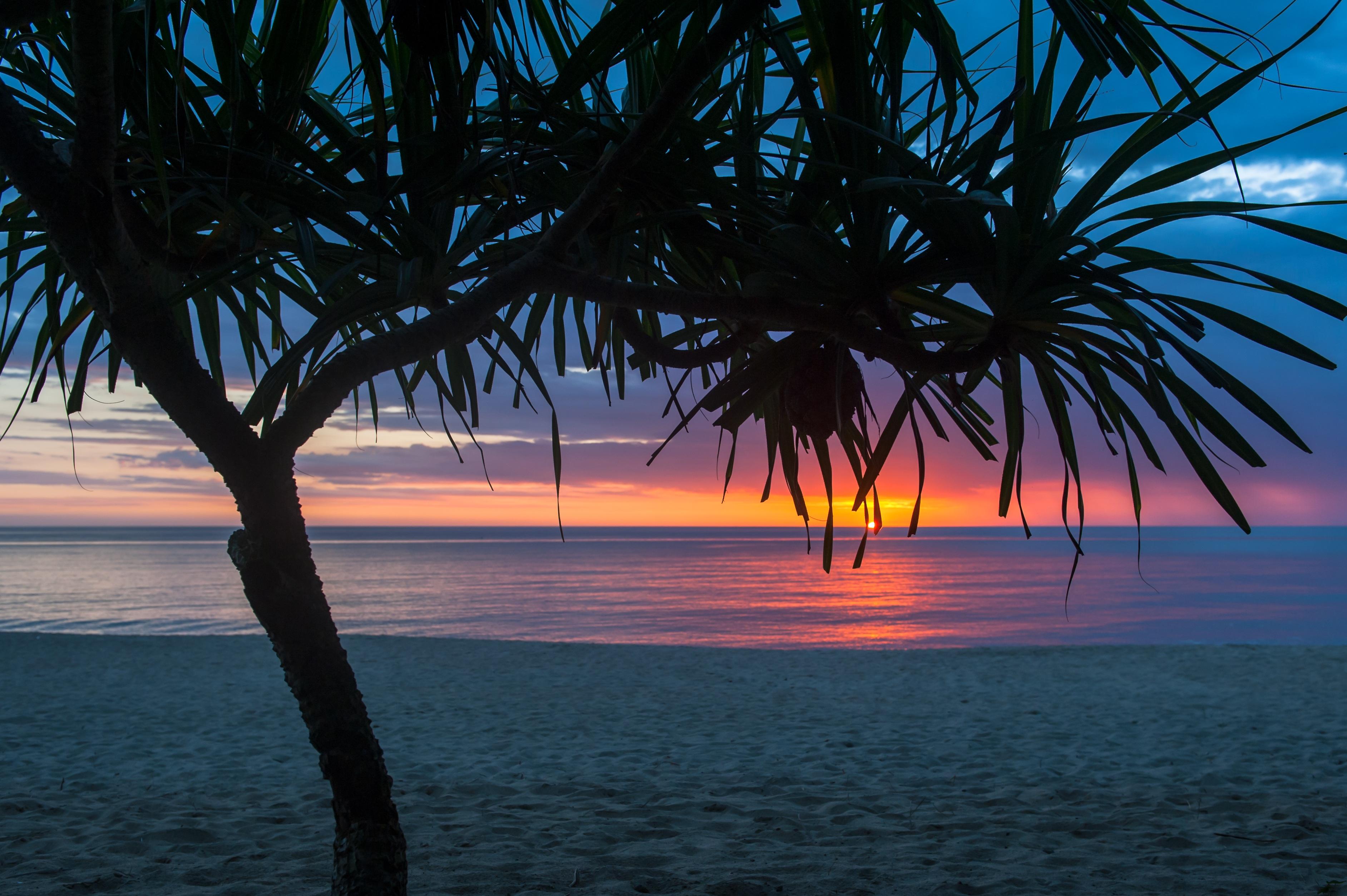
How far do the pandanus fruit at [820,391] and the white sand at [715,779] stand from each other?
1.23m

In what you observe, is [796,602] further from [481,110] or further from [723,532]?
[723,532]

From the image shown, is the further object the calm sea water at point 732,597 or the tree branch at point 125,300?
the calm sea water at point 732,597

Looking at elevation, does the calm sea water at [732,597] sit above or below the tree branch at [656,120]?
below

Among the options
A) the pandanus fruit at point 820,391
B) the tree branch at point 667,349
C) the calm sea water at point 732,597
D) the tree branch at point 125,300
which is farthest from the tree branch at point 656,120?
the calm sea water at point 732,597

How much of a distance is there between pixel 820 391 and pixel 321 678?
43.7 inches

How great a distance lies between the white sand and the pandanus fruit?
123 centimetres

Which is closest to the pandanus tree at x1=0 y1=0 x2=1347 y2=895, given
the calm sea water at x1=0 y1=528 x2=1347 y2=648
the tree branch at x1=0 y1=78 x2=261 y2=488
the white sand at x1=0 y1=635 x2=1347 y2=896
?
the tree branch at x1=0 y1=78 x2=261 y2=488

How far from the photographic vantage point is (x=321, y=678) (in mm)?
1458

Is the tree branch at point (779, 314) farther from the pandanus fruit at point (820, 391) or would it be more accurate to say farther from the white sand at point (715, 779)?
the white sand at point (715, 779)

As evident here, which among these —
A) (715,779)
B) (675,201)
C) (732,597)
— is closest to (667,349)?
(675,201)

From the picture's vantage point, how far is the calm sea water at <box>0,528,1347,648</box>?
1030 cm

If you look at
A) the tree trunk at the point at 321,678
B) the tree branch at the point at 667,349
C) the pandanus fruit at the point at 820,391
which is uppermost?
the tree branch at the point at 667,349

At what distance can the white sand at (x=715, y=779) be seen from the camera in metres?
2.31

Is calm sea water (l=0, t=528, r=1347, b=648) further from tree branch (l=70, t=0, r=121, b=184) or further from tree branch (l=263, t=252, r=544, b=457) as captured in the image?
tree branch (l=70, t=0, r=121, b=184)
